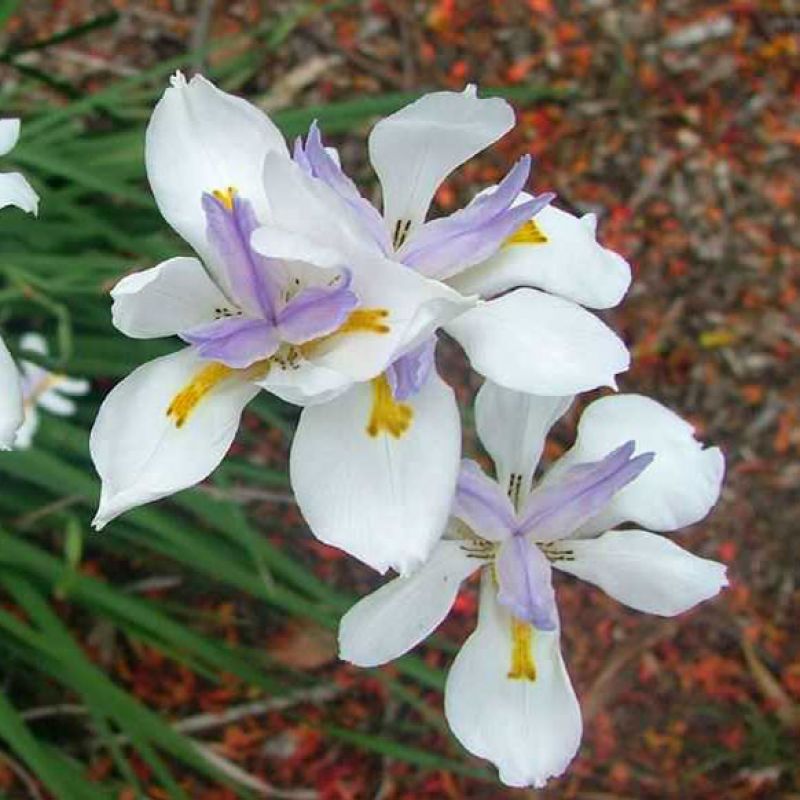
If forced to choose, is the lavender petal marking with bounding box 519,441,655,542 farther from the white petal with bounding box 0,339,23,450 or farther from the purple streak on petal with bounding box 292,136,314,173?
the white petal with bounding box 0,339,23,450

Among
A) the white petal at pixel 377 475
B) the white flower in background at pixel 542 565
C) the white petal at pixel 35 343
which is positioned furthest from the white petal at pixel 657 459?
the white petal at pixel 35 343

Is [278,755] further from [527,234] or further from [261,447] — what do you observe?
[527,234]

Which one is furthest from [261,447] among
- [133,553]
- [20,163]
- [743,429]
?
[743,429]

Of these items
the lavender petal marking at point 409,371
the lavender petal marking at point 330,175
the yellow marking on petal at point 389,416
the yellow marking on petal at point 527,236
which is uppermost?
the lavender petal marking at point 330,175

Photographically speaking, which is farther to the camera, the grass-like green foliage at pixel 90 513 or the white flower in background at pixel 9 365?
the grass-like green foliage at pixel 90 513

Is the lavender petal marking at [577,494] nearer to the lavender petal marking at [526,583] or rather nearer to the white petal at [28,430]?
the lavender petal marking at [526,583]
